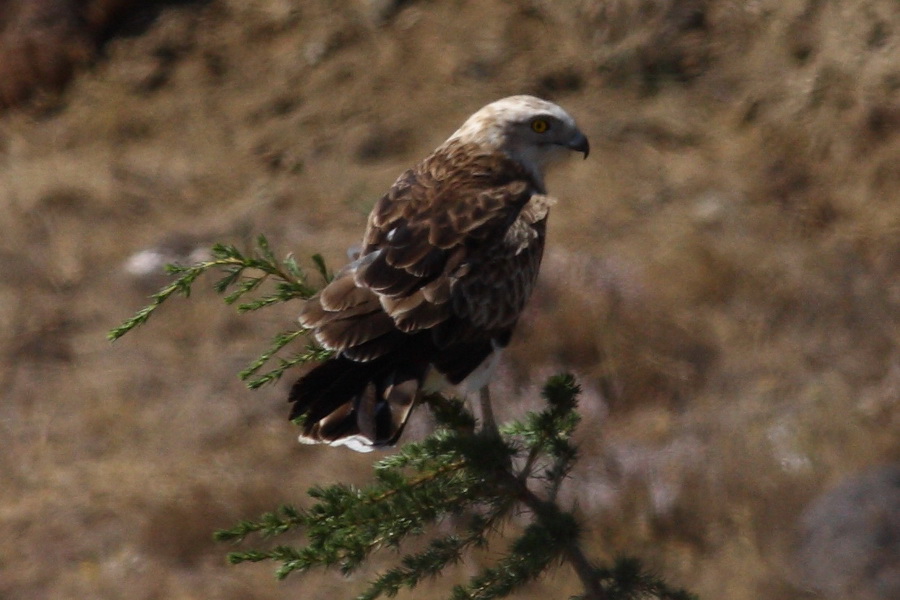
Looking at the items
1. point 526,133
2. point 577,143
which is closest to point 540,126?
point 526,133

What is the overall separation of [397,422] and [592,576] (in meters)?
0.75

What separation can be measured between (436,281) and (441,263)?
99 millimetres

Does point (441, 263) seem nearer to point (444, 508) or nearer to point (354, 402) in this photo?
point (354, 402)

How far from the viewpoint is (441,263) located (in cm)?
432

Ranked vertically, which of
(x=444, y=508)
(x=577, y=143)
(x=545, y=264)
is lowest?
(x=444, y=508)

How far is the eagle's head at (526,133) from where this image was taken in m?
5.10

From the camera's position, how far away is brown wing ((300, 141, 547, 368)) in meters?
3.93

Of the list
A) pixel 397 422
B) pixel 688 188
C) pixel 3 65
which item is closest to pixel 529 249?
pixel 397 422

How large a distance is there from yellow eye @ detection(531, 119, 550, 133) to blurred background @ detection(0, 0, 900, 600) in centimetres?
258

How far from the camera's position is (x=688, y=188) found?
8414 millimetres

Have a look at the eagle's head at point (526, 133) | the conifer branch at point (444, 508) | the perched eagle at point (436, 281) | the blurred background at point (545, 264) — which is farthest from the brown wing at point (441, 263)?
the blurred background at point (545, 264)

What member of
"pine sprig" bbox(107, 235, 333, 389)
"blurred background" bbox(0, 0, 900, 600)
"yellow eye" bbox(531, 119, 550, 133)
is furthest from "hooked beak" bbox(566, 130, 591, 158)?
"blurred background" bbox(0, 0, 900, 600)

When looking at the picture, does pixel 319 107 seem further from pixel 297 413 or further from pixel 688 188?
pixel 297 413

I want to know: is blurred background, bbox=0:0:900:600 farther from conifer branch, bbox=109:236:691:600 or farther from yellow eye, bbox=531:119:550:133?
conifer branch, bbox=109:236:691:600
